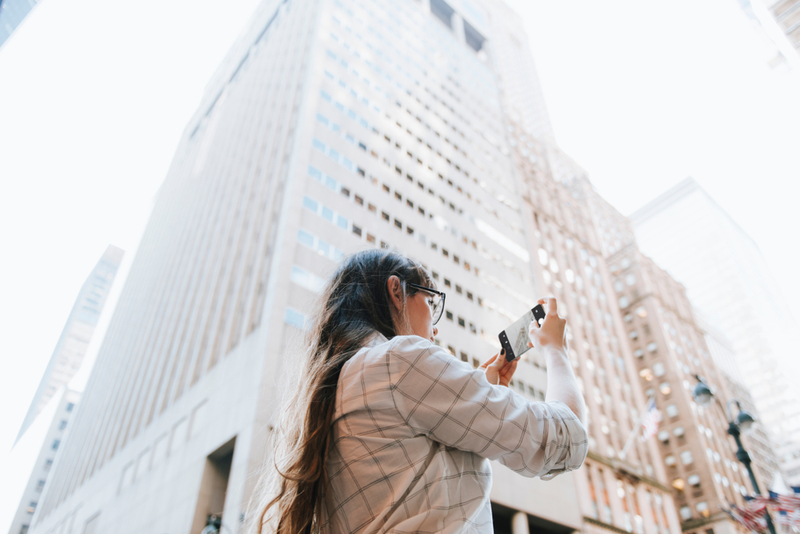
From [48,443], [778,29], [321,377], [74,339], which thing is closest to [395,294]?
[321,377]

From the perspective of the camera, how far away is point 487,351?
134ft

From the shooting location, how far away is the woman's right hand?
2629mm

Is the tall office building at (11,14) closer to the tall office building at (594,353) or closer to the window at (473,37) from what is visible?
the tall office building at (594,353)

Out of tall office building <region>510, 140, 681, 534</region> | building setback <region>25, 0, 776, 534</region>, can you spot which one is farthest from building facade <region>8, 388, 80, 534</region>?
tall office building <region>510, 140, 681, 534</region>

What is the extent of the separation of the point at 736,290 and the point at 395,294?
133 metres

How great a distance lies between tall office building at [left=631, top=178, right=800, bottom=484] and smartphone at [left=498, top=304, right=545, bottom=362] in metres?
109

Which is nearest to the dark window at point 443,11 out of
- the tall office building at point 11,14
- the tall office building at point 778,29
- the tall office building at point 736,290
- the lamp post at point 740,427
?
the tall office building at point 11,14

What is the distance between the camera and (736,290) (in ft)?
373

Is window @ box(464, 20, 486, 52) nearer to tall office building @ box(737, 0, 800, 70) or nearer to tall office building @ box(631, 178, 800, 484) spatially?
tall office building @ box(631, 178, 800, 484)

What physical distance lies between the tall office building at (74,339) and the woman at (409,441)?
142 meters

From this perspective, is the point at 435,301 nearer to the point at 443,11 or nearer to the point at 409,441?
the point at 409,441

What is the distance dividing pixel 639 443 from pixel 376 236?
116 ft

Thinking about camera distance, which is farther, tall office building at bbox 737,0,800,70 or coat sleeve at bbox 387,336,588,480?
tall office building at bbox 737,0,800,70

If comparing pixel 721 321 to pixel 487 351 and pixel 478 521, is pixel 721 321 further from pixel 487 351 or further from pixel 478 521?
pixel 478 521
